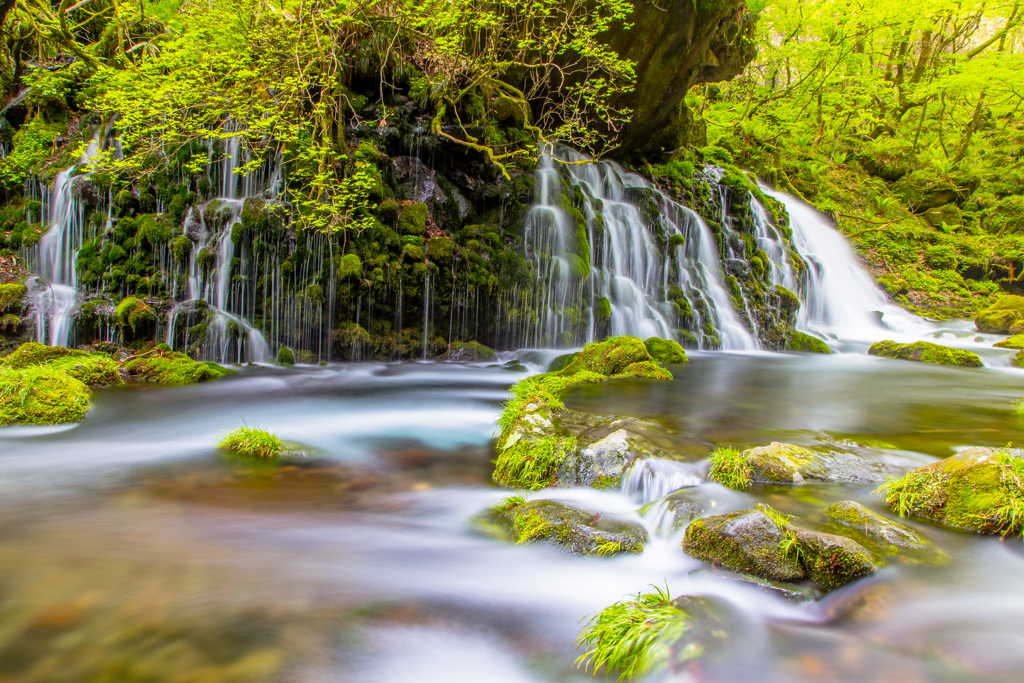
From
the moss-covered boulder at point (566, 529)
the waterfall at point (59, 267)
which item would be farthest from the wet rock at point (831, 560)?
the waterfall at point (59, 267)

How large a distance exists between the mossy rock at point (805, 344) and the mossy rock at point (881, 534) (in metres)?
11.9

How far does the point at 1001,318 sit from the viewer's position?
16234mm

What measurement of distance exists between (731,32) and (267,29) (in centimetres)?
1266

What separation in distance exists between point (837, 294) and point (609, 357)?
41.6ft

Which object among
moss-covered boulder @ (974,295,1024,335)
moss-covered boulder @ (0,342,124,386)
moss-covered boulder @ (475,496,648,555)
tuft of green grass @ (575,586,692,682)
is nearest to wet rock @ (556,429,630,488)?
moss-covered boulder @ (475,496,648,555)

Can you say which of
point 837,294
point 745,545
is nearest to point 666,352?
point 745,545

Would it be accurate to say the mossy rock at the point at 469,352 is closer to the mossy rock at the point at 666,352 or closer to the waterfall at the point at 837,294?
the mossy rock at the point at 666,352

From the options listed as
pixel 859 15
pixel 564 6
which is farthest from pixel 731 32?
pixel 859 15

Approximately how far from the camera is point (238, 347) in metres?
10.5

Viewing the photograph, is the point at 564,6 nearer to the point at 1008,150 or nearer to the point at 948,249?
the point at 948,249

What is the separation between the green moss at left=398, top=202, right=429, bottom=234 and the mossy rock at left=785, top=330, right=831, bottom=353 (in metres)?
10.1

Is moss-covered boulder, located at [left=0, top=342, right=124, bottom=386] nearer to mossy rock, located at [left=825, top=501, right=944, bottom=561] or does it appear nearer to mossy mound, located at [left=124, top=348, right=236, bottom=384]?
mossy mound, located at [left=124, top=348, right=236, bottom=384]

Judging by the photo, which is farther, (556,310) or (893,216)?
(893,216)

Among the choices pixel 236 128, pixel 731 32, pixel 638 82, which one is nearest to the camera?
pixel 236 128
